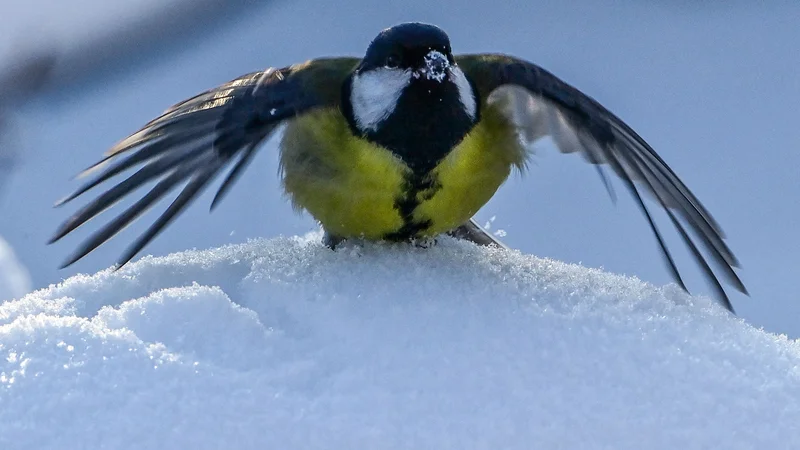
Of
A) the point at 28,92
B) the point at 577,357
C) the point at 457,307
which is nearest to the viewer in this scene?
the point at 577,357

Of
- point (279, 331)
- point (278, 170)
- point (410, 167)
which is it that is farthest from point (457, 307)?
point (278, 170)

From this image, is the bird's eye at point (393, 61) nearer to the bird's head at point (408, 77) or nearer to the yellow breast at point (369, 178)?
the bird's head at point (408, 77)

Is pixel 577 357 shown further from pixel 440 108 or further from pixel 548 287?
pixel 440 108

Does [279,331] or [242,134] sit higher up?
[242,134]

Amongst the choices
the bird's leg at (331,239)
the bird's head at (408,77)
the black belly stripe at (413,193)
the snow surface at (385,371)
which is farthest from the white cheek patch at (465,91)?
the snow surface at (385,371)

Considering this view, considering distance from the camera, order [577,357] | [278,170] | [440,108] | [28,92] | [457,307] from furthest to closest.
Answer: [28,92] → [278,170] → [440,108] → [457,307] → [577,357]

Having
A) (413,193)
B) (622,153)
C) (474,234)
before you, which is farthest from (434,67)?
(474,234)

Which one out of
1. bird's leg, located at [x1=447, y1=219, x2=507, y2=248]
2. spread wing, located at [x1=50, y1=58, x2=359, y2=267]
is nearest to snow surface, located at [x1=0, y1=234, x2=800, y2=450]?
spread wing, located at [x1=50, y1=58, x2=359, y2=267]
